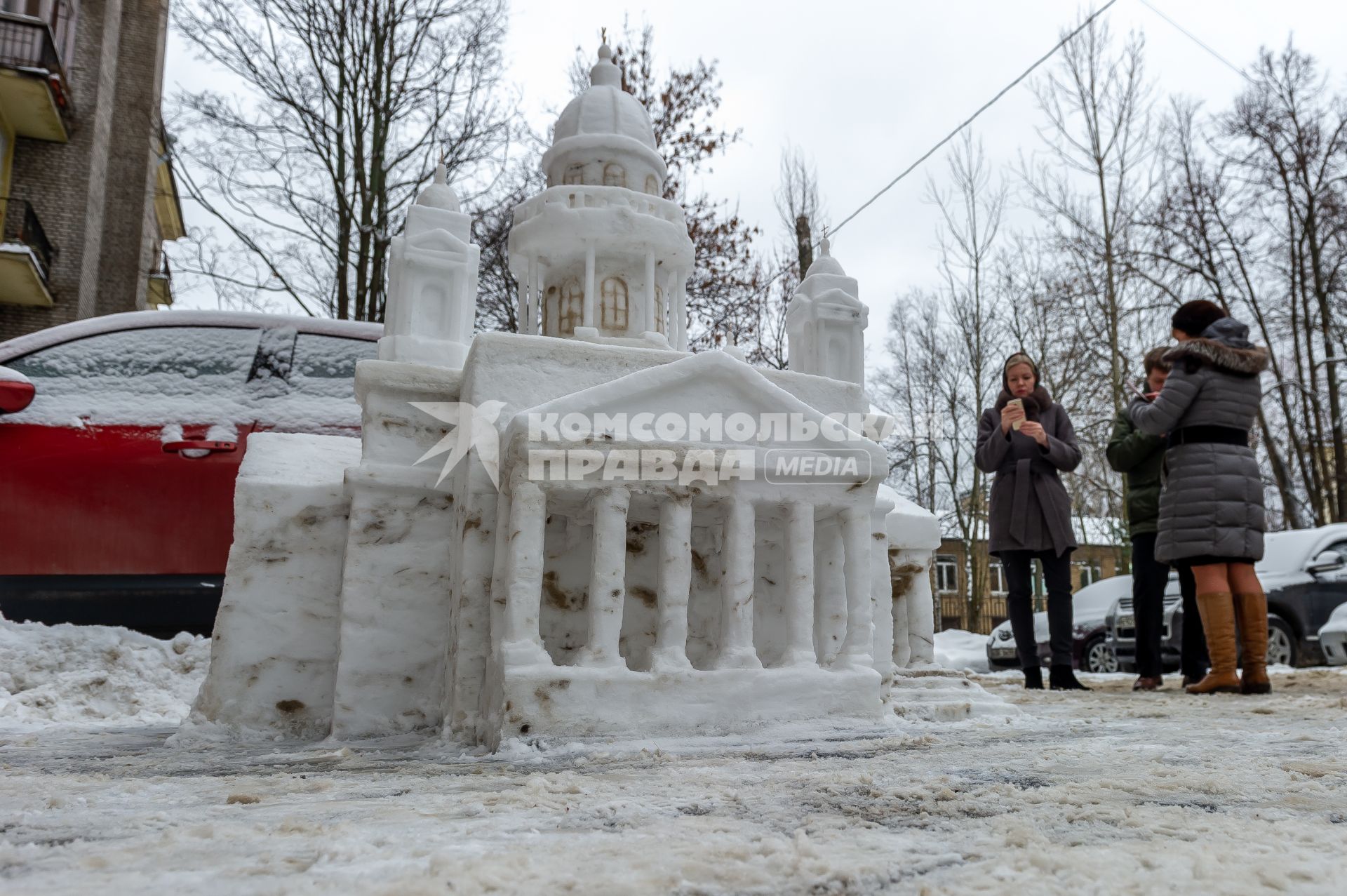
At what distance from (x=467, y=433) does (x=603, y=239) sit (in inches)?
102

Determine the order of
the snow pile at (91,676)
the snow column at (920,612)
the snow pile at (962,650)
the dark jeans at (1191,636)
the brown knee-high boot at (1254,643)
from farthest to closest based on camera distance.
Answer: the snow pile at (962,650) → the snow column at (920,612) → the dark jeans at (1191,636) → the brown knee-high boot at (1254,643) → the snow pile at (91,676)

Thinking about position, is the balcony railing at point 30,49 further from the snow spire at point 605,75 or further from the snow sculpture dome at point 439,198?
the snow sculpture dome at point 439,198

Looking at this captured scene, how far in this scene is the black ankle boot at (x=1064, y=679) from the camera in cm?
619

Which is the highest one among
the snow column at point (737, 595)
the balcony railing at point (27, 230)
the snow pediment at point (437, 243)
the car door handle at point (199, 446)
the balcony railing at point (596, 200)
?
the balcony railing at point (27, 230)

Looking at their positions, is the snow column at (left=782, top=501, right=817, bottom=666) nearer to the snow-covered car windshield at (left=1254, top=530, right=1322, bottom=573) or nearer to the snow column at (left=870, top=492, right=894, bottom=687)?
the snow column at (left=870, top=492, right=894, bottom=687)

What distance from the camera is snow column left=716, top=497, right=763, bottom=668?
13.0ft

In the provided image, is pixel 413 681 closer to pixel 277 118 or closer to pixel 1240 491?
pixel 1240 491

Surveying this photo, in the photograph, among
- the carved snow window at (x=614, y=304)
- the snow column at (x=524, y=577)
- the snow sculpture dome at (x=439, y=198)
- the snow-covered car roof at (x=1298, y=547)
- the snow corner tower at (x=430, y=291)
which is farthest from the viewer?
the snow-covered car roof at (x=1298, y=547)

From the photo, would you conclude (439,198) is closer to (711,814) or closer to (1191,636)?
(711,814)

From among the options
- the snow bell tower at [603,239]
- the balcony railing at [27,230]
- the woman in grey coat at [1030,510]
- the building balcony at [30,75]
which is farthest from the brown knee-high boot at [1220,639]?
the building balcony at [30,75]

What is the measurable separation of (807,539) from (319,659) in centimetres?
244

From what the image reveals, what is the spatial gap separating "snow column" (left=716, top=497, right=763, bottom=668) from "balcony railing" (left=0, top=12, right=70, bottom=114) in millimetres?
14492

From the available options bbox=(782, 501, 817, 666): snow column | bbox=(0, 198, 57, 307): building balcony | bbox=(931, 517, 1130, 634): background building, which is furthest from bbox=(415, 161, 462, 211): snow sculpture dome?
bbox=(931, 517, 1130, 634): background building

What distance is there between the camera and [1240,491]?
212 inches
